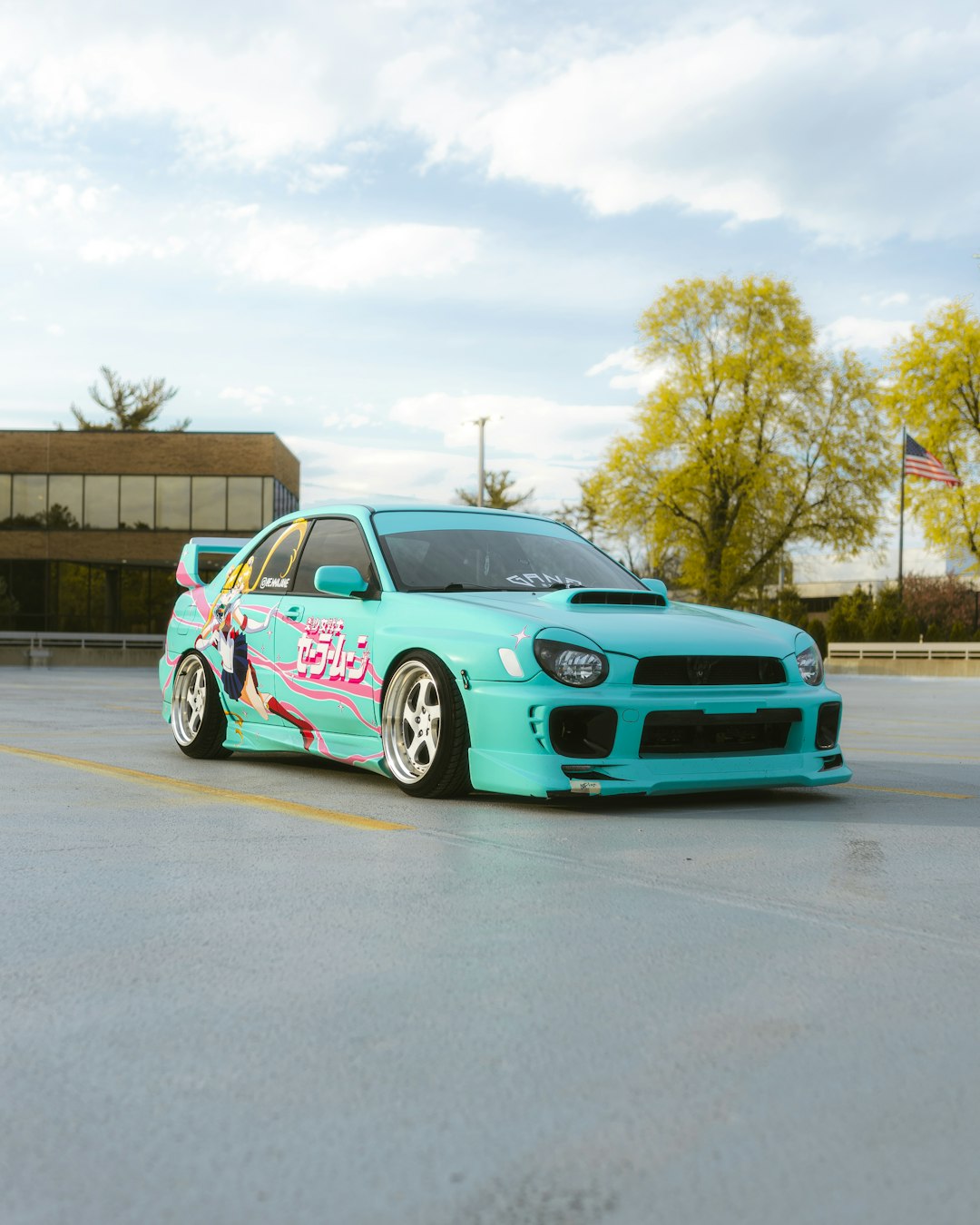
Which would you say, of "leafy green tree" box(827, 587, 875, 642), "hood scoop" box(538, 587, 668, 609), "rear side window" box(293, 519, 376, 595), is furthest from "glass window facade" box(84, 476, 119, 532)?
"hood scoop" box(538, 587, 668, 609)

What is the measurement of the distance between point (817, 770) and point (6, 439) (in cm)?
4732

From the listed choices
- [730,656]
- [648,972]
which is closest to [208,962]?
[648,972]

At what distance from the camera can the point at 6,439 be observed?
5000 cm

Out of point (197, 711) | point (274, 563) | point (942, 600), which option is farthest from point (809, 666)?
point (942, 600)

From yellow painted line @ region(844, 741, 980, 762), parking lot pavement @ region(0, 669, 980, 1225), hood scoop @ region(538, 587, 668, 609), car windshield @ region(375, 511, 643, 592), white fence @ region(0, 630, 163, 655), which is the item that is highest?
car windshield @ region(375, 511, 643, 592)

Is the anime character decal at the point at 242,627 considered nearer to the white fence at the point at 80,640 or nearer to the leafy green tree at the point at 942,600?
the white fence at the point at 80,640

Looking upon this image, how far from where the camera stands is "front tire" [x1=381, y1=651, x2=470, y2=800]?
259 inches

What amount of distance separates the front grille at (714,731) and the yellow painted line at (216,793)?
4.13 ft

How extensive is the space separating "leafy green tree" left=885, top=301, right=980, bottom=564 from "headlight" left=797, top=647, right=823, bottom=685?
154 feet

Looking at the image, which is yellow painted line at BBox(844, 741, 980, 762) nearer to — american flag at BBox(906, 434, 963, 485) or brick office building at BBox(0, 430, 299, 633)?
american flag at BBox(906, 434, 963, 485)

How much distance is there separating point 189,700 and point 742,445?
41.9 m

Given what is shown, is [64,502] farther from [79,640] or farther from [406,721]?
[406,721]

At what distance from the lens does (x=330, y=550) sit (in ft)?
26.4

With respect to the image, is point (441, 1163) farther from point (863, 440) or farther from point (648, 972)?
point (863, 440)
